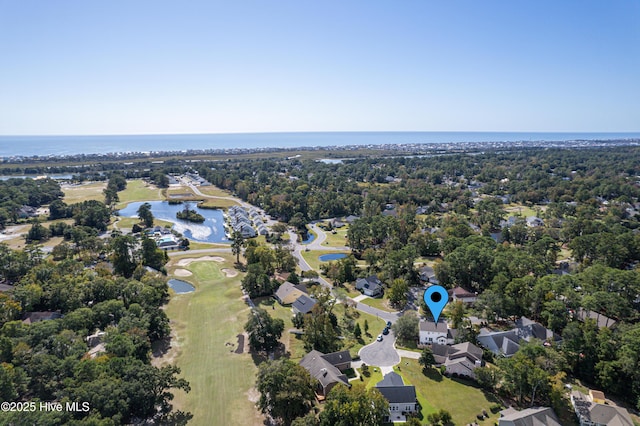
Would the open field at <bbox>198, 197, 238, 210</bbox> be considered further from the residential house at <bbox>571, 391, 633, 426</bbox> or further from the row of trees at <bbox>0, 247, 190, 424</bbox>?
the residential house at <bbox>571, 391, 633, 426</bbox>

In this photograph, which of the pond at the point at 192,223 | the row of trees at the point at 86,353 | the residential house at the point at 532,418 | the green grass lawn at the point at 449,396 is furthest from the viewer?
the pond at the point at 192,223

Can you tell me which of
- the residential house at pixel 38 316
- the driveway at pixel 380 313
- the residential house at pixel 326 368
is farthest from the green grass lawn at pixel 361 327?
the residential house at pixel 38 316

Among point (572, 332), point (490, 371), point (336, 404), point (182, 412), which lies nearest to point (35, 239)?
point (182, 412)

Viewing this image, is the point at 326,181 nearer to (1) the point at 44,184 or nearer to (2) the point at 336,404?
(1) the point at 44,184

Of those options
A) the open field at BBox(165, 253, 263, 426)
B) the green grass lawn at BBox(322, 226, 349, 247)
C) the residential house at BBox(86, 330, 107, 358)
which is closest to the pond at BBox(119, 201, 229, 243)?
the green grass lawn at BBox(322, 226, 349, 247)

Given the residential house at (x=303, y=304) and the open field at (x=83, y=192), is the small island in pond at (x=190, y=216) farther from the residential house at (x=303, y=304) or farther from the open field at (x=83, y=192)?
the residential house at (x=303, y=304)

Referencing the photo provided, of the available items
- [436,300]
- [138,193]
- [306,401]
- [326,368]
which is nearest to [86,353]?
[306,401]
